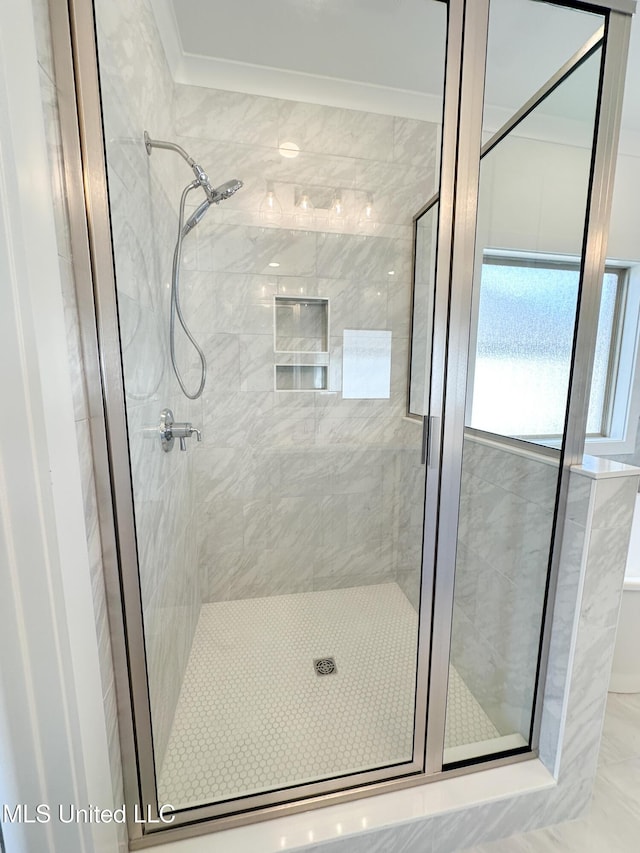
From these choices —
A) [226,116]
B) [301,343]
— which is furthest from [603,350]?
[226,116]

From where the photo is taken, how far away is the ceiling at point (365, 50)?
0.96 m

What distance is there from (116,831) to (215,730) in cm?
48

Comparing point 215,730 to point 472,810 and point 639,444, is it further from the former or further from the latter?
point 639,444

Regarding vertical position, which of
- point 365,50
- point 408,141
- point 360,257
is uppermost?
point 365,50

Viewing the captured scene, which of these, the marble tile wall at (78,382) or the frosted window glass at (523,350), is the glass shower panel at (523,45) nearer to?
the frosted window glass at (523,350)

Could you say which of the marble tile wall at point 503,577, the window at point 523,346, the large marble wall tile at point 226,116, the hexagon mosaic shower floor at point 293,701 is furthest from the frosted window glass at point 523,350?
the large marble wall tile at point 226,116

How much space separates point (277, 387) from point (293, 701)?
1.44 m

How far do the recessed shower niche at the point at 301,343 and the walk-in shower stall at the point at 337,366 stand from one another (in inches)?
0.5

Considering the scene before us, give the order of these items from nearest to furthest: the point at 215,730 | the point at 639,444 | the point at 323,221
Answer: the point at 215,730
the point at 323,221
the point at 639,444

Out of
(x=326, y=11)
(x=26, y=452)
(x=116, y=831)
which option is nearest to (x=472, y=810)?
(x=116, y=831)

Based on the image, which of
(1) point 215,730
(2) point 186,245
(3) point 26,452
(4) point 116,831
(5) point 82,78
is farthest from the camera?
(2) point 186,245

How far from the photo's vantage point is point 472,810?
105cm

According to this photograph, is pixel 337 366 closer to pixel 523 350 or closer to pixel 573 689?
pixel 523 350

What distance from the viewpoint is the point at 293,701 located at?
55.6 inches
